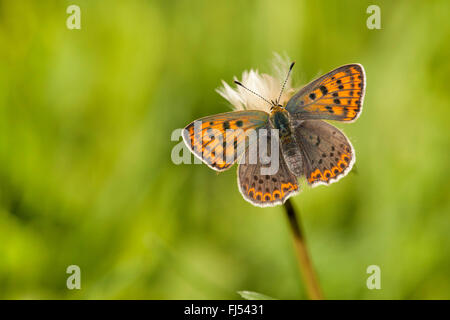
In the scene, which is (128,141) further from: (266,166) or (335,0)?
(335,0)

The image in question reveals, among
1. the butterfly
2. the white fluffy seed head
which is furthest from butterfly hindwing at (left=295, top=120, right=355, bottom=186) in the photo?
the white fluffy seed head

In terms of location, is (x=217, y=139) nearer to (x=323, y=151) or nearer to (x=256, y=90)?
(x=256, y=90)

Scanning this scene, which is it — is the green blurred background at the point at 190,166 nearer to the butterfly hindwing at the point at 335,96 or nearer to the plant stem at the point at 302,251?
the butterfly hindwing at the point at 335,96

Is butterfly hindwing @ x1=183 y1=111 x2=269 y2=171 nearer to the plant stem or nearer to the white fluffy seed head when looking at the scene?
the white fluffy seed head

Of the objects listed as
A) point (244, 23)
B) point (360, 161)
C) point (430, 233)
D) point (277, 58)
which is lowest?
point (430, 233)

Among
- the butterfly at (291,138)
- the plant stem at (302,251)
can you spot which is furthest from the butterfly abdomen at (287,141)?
the plant stem at (302,251)
